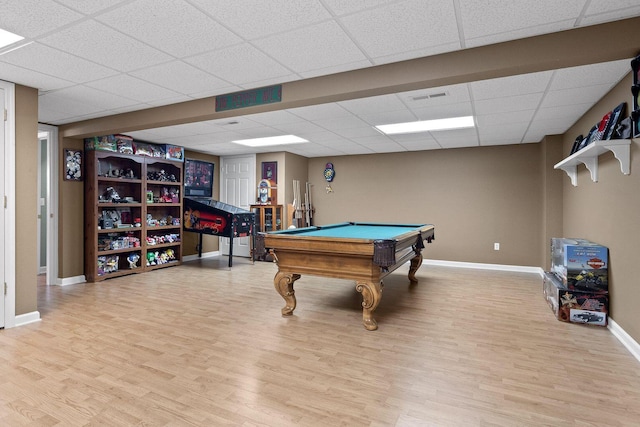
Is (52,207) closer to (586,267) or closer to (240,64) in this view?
(240,64)

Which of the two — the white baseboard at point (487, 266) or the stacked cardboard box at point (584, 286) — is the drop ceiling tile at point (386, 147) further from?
the stacked cardboard box at point (584, 286)

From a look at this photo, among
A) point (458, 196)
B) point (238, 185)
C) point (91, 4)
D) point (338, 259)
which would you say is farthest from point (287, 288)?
point (238, 185)

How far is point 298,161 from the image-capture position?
25.8 feet

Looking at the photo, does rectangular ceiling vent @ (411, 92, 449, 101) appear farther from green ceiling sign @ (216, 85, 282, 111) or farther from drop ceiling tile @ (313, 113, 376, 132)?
green ceiling sign @ (216, 85, 282, 111)

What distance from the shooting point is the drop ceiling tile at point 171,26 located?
212 centimetres

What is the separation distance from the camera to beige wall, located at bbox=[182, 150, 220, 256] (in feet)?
24.1

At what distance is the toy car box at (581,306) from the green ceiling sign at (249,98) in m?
3.55

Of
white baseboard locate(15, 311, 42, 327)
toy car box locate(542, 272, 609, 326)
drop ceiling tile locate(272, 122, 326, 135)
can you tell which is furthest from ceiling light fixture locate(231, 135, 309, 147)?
toy car box locate(542, 272, 609, 326)

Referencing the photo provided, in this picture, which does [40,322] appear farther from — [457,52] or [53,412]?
[457,52]

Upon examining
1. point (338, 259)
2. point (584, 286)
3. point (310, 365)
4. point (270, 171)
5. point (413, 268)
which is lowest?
point (310, 365)

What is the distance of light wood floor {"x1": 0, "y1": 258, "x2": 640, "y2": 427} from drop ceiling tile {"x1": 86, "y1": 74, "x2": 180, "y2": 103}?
94.5 inches

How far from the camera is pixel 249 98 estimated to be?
3.59 meters

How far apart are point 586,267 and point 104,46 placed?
15.9ft

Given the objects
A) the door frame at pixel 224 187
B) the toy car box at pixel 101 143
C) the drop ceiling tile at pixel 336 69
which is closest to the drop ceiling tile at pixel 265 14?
the drop ceiling tile at pixel 336 69
